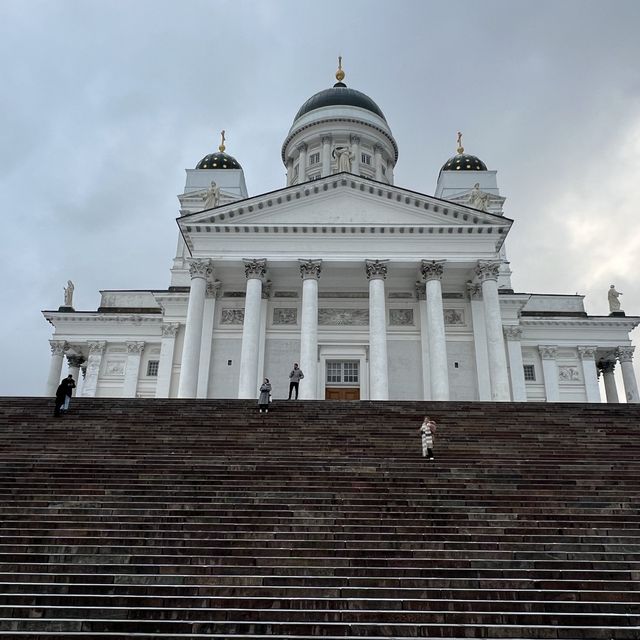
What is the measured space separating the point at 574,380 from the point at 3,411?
31682mm

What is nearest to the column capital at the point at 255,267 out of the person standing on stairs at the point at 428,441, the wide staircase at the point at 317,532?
the wide staircase at the point at 317,532

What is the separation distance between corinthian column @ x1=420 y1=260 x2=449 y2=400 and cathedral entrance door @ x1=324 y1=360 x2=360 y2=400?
408 centimetres

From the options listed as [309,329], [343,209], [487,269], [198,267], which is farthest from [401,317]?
[198,267]

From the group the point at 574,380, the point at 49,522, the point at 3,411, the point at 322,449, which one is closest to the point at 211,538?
the point at 49,522

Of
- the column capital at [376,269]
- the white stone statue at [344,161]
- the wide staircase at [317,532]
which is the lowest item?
the wide staircase at [317,532]

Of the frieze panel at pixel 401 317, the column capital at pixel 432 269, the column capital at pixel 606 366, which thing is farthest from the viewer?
the column capital at pixel 606 366

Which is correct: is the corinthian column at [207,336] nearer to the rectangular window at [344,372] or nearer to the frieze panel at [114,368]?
the rectangular window at [344,372]

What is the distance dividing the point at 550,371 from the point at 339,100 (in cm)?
2694

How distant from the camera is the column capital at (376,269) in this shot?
26.3m

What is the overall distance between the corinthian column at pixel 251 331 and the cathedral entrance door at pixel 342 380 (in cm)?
410

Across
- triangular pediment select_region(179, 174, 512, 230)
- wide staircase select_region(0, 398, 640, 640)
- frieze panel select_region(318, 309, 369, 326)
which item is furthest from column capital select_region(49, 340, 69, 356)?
wide staircase select_region(0, 398, 640, 640)

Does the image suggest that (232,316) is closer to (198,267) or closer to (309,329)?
(198,267)

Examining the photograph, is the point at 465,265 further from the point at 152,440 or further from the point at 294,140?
the point at 294,140

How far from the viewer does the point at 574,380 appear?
37344mm
